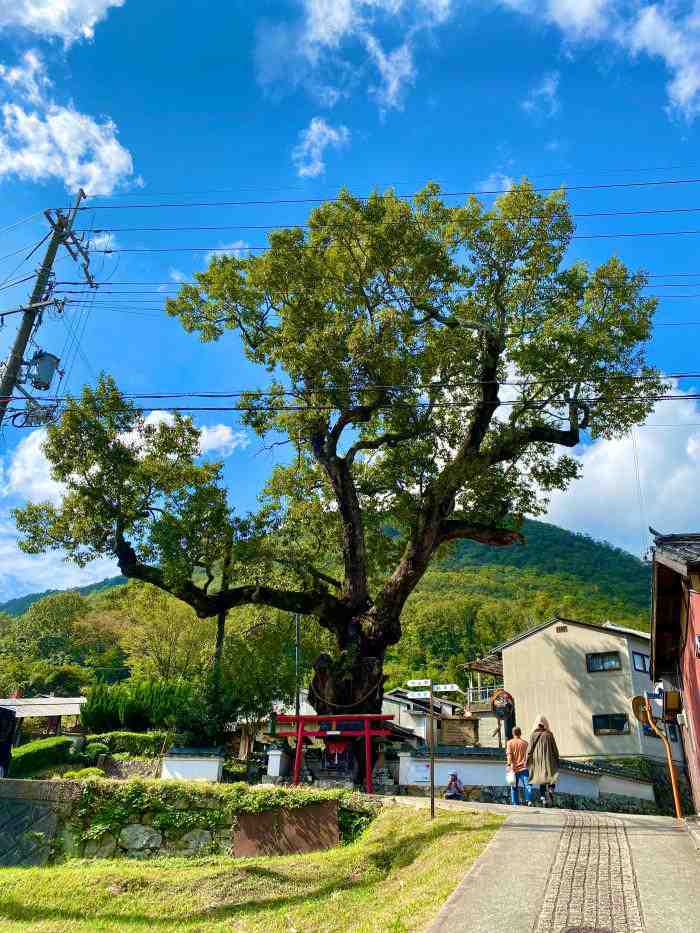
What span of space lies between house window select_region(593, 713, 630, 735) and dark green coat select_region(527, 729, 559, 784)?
16927mm

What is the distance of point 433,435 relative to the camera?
20.6 meters

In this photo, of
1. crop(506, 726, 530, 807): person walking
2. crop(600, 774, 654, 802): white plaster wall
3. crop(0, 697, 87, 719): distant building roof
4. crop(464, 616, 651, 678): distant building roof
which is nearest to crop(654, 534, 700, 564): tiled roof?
crop(506, 726, 530, 807): person walking

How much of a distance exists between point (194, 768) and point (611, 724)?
→ 64.5ft

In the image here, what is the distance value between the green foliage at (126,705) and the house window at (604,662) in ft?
58.7

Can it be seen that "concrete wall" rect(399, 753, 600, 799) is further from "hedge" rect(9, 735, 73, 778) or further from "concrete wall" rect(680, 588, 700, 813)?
"hedge" rect(9, 735, 73, 778)

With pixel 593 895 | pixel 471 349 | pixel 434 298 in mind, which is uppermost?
pixel 434 298

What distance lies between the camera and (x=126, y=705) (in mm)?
26969

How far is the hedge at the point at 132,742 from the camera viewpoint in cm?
2305

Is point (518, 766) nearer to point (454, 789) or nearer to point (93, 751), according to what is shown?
point (454, 789)

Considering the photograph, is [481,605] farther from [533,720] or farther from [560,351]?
[560,351]

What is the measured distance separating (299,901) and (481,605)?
6159 centimetres

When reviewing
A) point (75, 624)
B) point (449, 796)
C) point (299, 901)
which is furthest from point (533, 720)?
point (75, 624)

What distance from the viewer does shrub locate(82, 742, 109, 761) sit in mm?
22594

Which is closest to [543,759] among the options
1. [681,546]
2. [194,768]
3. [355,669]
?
[681,546]
